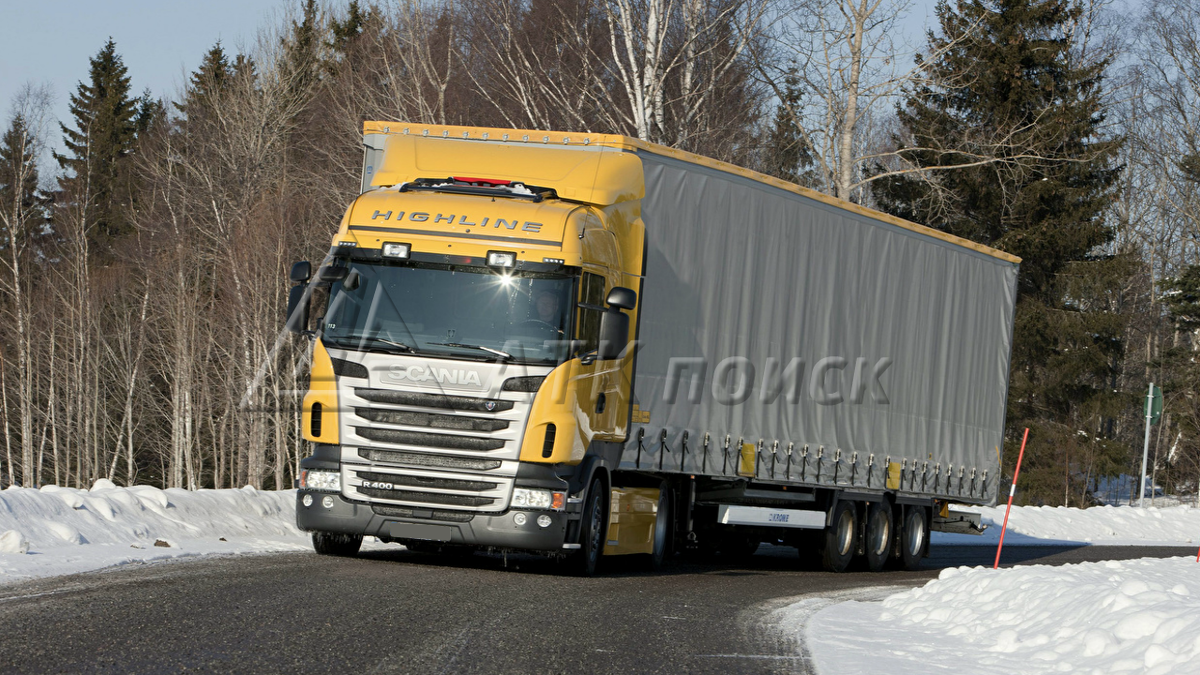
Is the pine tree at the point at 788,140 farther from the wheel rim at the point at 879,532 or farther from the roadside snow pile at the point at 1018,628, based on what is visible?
the roadside snow pile at the point at 1018,628

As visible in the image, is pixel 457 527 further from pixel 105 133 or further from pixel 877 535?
pixel 105 133

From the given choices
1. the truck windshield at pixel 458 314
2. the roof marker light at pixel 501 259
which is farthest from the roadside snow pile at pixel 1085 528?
the roof marker light at pixel 501 259

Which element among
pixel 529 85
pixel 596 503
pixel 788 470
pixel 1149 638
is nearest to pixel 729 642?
pixel 1149 638

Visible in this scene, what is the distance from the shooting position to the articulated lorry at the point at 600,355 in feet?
36.4

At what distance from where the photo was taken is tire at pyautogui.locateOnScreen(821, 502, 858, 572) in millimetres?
16203

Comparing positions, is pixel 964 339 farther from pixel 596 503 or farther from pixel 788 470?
pixel 596 503

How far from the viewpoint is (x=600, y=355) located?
11531mm

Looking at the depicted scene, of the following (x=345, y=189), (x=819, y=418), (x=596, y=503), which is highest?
(x=345, y=189)

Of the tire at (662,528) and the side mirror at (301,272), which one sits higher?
the side mirror at (301,272)

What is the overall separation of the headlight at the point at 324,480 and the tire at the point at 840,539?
6864 mm

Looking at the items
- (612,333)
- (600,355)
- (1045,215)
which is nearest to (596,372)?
(600,355)

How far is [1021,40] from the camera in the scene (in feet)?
126

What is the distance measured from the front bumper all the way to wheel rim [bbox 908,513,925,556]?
8.35 meters

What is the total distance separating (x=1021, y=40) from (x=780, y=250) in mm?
26737
